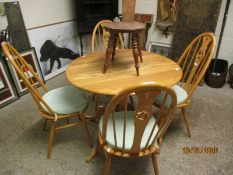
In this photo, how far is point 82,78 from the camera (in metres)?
1.46

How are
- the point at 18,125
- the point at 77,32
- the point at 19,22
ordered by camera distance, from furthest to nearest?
the point at 77,32 < the point at 19,22 < the point at 18,125

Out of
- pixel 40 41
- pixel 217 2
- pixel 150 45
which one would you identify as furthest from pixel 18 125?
pixel 217 2

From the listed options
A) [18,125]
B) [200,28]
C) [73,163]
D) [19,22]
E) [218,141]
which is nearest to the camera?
[73,163]

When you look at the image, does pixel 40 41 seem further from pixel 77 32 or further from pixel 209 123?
pixel 209 123

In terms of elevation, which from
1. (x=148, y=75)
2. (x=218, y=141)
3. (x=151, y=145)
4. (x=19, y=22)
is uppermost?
(x=19, y=22)

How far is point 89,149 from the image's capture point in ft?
5.72

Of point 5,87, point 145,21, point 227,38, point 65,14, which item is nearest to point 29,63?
point 5,87

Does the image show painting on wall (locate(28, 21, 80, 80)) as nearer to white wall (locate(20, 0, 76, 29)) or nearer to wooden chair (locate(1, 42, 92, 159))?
white wall (locate(20, 0, 76, 29))

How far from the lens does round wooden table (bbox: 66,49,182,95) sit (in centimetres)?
134

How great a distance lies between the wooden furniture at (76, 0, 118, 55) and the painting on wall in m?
0.21

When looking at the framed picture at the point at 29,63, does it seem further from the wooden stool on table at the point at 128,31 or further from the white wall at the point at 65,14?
the wooden stool on table at the point at 128,31

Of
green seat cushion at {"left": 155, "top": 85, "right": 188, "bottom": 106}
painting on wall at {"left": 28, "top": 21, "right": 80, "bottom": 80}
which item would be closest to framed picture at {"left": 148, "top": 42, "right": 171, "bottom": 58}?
painting on wall at {"left": 28, "top": 21, "right": 80, "bottom": 80}

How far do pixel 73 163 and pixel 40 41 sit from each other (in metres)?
1.88

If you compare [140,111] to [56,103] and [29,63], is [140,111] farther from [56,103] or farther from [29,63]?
[29,63]
